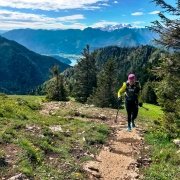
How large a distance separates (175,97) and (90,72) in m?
67.8

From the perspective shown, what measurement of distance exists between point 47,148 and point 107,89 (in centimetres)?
6841

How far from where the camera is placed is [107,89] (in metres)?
82.2

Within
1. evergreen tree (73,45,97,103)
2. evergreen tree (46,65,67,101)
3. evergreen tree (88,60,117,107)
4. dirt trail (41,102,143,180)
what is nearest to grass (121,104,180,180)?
dirt trail (41,102,143,180)

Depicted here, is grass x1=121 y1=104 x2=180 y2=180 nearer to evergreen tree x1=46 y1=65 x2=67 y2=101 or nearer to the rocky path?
the rocky path

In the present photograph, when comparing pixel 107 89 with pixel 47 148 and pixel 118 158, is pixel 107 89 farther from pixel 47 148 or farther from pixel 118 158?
pixel 47 148

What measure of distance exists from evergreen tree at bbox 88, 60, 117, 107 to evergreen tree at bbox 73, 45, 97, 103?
141 inches

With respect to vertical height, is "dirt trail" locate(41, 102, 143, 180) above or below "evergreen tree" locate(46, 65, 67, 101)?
above

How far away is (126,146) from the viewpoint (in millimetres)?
17141

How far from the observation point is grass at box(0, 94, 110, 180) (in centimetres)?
1132

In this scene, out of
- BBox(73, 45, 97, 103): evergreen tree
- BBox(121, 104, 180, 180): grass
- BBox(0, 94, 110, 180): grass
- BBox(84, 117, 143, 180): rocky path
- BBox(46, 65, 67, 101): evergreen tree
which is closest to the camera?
BBox(0, 94, 110, 180): grass

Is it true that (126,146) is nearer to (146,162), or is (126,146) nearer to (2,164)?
(146,162)

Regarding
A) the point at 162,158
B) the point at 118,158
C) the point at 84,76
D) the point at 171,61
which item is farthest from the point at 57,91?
the point at 162,158

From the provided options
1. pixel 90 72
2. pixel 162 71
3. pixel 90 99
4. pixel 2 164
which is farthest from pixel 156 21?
pixel 90 72

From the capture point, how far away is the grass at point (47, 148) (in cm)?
1132
